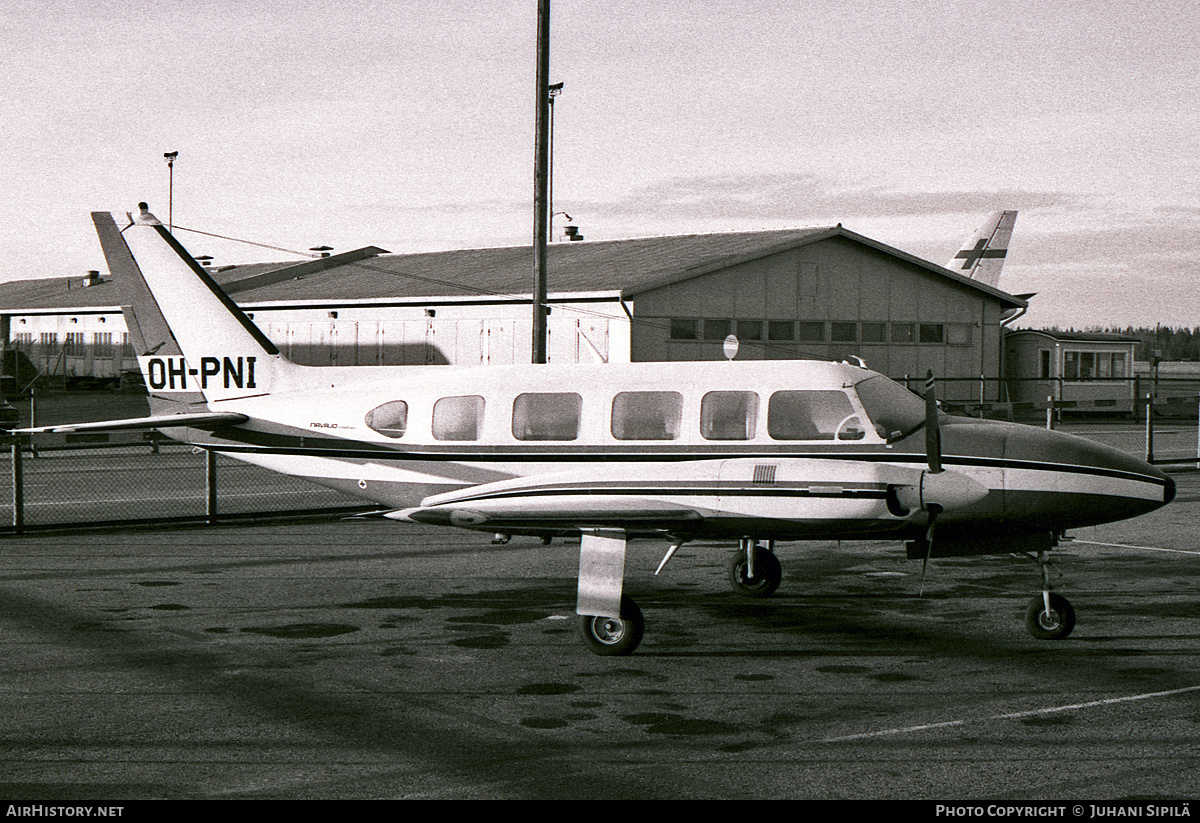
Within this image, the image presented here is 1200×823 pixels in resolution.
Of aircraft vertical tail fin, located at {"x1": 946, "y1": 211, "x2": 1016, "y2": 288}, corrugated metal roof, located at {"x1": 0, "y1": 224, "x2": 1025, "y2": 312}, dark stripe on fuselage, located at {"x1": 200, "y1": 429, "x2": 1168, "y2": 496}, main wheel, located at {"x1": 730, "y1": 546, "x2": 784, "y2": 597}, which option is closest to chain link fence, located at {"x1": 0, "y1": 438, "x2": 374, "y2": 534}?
dark stripe on fuselage, located at {"x1": 200, "y1": 429, "x2": 1168, "y2": 496}

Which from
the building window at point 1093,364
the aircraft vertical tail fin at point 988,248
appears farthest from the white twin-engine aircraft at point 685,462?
the aircraft vertical tail fin at point 988,248

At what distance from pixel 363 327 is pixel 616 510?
36.6 meters

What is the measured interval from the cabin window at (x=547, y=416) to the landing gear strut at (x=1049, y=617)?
4264 mm

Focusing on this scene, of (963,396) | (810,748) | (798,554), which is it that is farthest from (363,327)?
(810,748)

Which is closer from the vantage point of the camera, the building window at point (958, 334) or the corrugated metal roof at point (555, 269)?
the corrugated metal roof at point (555, 269)

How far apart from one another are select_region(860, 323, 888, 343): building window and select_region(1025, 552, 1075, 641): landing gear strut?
35.2 m

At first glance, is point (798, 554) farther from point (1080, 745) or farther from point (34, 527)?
point (34, 527)

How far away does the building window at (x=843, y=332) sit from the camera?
44750 millimetres

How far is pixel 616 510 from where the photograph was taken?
1065cm

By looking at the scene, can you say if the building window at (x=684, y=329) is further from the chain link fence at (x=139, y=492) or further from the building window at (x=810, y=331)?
the chain link fence at (x=139, y=492)

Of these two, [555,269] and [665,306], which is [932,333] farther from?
[555,269]

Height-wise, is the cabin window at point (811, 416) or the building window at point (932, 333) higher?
the building window at point (932, 333)

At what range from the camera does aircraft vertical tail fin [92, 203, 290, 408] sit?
46.0 ft
